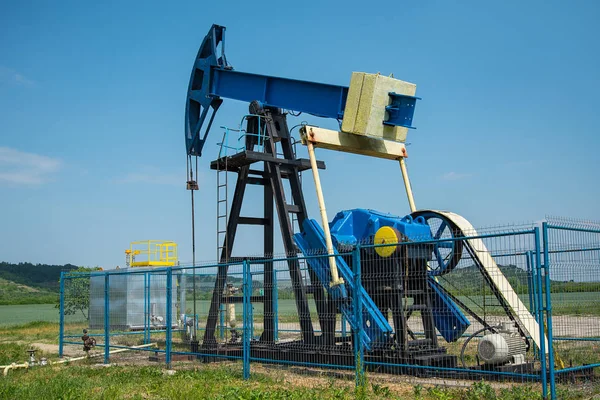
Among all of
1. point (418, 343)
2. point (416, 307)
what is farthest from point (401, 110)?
point (418, 343)

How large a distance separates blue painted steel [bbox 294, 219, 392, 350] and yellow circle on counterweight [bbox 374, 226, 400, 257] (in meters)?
0.66

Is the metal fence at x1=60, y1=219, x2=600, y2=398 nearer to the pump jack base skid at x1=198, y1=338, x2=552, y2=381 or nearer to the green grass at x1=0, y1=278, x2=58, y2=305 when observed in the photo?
the pump jack base skid at x1=198, y1=338, x2=552, y2=381

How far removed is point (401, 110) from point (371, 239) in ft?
8.28

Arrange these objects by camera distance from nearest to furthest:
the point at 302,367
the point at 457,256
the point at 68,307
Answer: the point at 457,256 → the point at 302,367 → the point at 68,307

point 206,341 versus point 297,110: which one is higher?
point 297,110

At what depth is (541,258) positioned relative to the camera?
777 centimetres

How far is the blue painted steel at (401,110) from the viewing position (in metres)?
11.8

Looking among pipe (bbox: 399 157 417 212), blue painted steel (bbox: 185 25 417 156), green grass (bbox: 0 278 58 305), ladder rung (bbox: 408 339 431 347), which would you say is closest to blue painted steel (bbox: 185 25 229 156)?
blue painted steel (bbox: 185 25 417 156)

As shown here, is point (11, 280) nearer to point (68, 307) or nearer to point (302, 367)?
point (68, 307)

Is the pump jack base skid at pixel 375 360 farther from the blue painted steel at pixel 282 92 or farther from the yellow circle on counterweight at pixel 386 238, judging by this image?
the blue painted steel at pixel 282 92

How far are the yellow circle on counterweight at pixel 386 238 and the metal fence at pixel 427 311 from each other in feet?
0.11

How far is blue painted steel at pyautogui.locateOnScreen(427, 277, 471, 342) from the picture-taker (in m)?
10.6

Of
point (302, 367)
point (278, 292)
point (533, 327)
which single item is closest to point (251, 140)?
point (278, 292)

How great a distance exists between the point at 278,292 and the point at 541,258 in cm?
495
